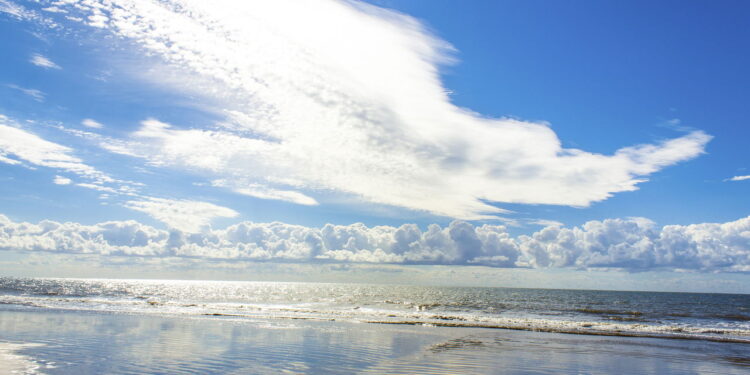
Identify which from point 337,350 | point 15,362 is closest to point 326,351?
point 337,350

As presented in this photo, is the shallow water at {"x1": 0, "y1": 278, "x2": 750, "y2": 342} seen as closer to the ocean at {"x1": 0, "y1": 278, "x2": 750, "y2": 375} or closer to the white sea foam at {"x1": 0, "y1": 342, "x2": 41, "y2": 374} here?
the ocean at {"x1": 0, "y1": 278, "x2": 750, "y2": 375}

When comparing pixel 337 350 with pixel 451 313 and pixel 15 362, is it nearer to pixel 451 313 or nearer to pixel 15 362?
pixel 15 362

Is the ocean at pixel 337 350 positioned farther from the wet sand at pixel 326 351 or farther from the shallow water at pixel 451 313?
the shallow water at pixel 451 313

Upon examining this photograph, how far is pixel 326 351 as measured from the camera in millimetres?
22438

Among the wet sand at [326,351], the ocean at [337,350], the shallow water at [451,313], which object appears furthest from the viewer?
the shallow water at [451,313]

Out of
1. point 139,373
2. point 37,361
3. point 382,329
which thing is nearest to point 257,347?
point 139,373

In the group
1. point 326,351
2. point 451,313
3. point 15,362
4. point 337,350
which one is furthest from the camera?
point 451,313

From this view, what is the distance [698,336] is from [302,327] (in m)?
33.7

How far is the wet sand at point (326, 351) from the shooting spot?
18.1 meters

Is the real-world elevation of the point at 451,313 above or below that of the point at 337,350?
below

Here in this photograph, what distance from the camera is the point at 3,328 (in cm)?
2812

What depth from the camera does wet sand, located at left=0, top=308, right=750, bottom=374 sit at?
59.5ft

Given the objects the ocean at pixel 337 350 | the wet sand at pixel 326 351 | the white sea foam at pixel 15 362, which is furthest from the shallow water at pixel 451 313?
the white sea foam at pixel 15 362

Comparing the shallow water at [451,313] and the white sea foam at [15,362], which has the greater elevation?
the white sea foam at [15,362]
